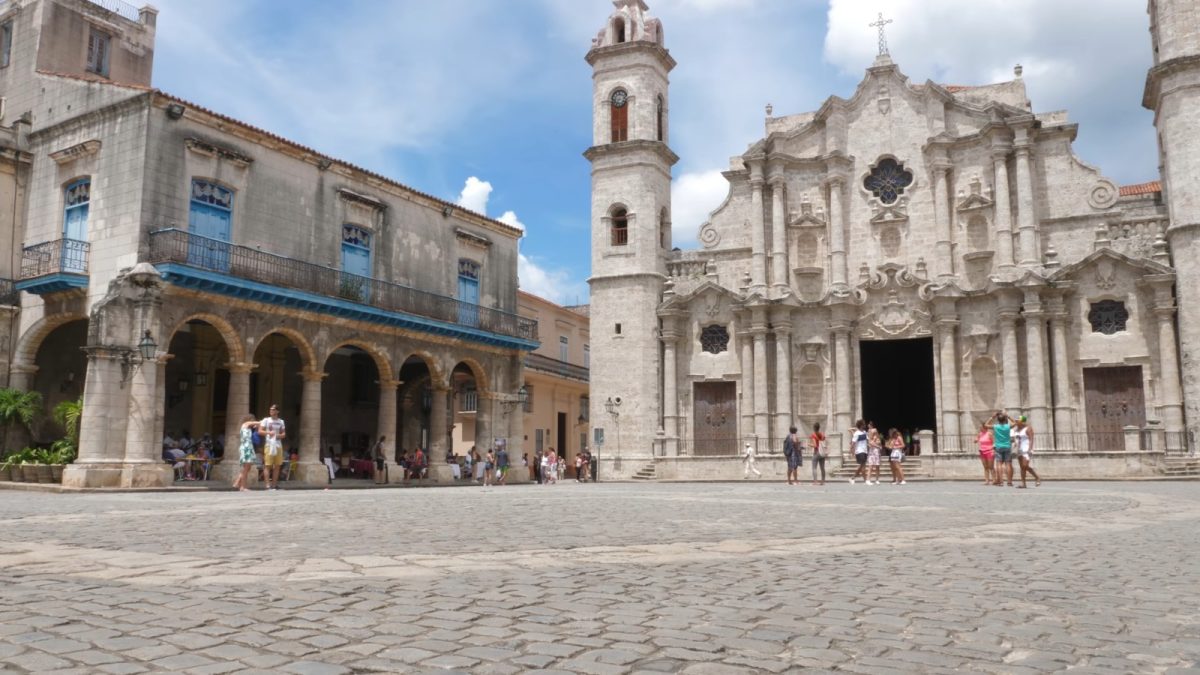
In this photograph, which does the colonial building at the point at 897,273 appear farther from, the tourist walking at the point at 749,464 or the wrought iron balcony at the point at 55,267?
the wrought iron balcony at the point at 55,267

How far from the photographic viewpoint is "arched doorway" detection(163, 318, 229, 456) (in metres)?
24.4

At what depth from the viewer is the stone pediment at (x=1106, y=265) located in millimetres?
27891

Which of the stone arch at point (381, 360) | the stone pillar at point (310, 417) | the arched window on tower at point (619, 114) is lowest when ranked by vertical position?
the stone pillar at point (310, 417)

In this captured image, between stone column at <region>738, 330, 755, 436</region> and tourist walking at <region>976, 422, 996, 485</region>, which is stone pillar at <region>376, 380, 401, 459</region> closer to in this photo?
stone column at <region>738, 330, 755, 436</region>

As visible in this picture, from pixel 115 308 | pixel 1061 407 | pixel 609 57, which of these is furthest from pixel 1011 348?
pixel 115 308

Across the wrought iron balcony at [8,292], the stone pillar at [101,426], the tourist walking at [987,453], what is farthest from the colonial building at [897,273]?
the wrought iron balcony at [8,292]

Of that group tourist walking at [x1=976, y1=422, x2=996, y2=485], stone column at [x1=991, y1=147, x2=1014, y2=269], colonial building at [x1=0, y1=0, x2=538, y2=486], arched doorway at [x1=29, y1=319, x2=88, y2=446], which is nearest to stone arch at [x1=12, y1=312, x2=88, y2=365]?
colonial building at [x1=0, y1=0, x2=538, y2=486]

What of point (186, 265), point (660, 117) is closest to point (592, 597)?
point (186, 265)

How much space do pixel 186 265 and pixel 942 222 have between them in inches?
934

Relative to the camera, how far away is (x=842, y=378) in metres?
31.3

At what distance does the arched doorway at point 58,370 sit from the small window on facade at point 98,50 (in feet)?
26.7

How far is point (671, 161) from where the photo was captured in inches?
1372

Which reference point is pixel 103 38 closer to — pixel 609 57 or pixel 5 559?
pixel 609 57

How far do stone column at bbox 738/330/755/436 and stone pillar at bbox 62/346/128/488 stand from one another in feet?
64.9
